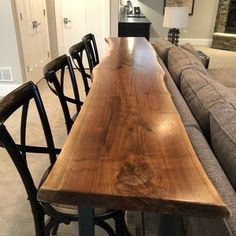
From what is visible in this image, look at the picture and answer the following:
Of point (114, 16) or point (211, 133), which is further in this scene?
point (114, 16)

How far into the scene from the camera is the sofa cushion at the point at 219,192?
0.67 metres

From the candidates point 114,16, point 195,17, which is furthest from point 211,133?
point 195,17

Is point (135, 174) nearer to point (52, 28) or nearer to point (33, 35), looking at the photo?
point (33, 35)

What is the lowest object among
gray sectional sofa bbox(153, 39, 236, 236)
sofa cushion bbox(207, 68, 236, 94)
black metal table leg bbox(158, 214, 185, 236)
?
black metal table leg bbox(158, 214, 185, 236)

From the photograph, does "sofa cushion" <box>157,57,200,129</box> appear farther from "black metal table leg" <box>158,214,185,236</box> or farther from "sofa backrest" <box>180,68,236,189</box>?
"black metal table leg" <box>158,214,185,236</box>

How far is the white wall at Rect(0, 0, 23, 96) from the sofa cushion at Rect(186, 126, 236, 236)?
322 centimetres

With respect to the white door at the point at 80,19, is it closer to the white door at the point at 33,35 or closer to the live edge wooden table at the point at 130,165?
the white door at the point at 33,35

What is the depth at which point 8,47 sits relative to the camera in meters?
3.54

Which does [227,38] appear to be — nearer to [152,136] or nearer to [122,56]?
[122,56]

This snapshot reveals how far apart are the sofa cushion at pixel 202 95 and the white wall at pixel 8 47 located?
2.76 metres

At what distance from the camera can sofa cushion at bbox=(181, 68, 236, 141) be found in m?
1.18

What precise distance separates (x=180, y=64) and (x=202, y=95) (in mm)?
718

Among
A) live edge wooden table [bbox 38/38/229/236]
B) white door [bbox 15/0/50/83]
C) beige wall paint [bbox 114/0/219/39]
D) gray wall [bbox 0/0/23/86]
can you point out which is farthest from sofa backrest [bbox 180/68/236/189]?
beige wall paint [bbox 114/0/219/39]

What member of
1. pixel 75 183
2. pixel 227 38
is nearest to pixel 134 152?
pixel 75 183
